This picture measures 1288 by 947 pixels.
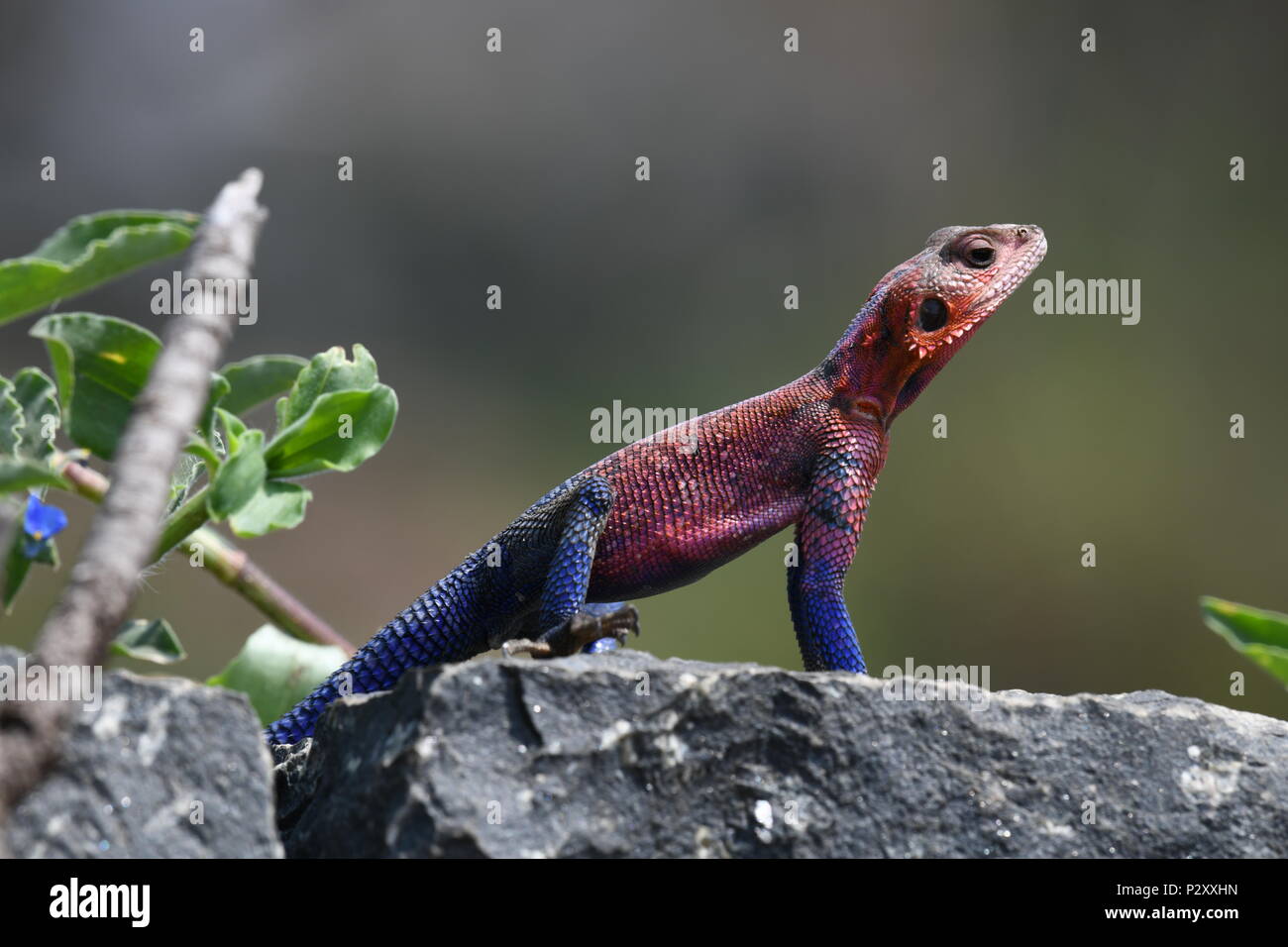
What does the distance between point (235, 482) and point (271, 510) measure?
6 centimetres

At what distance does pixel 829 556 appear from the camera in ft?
5.92

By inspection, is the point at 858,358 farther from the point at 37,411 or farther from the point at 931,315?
the point at 37,411

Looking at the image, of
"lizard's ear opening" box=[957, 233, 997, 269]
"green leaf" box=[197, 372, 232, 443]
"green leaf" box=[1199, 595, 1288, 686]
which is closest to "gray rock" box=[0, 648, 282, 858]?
"green leaf" box=[197, 372, 232, 443]

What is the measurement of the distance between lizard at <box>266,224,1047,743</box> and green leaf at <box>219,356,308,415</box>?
403mm

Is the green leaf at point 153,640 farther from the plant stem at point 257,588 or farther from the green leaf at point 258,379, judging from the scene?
the green leaf at point 258,379

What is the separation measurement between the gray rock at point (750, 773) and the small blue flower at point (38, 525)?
327 mm

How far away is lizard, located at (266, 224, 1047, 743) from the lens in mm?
1708

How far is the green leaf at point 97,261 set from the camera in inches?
42.0

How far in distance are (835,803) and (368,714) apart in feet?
1.54

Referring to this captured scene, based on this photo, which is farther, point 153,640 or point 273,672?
point 273,672

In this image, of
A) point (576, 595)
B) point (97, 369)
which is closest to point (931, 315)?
point (576, 595)
